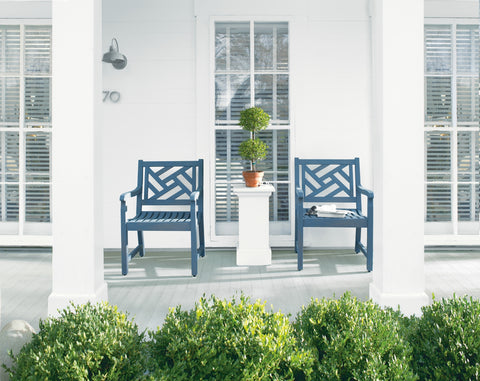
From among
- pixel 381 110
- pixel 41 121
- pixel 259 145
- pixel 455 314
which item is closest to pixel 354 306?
pixel 455 314

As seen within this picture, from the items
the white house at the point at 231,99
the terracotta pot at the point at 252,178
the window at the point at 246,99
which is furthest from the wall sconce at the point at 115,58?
the terracotta pot at the point at 252,178

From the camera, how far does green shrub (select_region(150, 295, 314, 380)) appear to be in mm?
1615

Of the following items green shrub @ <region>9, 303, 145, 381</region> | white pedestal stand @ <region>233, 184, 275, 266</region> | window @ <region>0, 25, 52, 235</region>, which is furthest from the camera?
window @ <region>0, 25, 52, 235</region>

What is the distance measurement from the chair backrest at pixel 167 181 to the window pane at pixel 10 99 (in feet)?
5.57

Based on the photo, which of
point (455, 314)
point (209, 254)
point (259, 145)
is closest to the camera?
point (455, 314)

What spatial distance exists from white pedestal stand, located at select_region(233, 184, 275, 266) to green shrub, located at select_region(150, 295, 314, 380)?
2755 mm

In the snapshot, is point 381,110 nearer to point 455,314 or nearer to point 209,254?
point 455,314

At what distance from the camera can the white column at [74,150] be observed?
115 inches

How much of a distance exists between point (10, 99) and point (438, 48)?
4854mm

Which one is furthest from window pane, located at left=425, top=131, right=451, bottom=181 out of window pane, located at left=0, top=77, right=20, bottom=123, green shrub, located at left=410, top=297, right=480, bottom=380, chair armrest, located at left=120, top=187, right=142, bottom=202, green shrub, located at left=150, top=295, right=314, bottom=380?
window pane, located at left=0, top=77, right=20, bottom=123

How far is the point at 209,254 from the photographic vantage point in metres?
4.99

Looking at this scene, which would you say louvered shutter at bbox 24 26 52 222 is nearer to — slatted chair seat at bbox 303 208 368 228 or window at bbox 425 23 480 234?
slatted chair seat at bbox 303 208 368 228

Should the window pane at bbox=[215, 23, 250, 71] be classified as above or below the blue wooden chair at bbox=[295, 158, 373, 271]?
above

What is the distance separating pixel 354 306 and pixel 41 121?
4.60 metres
